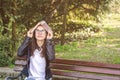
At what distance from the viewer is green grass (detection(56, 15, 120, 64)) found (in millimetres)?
9941

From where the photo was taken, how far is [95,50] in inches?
435

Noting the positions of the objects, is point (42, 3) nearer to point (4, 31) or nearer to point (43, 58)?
point (4, 31)

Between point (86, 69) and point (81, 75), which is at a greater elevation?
point (86, 69)

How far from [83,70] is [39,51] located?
90 cm

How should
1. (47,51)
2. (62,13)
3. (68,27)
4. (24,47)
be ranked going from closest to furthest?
(47,51)
(24,47)
(62,13)
(68,27)

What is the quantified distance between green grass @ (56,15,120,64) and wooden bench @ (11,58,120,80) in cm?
299

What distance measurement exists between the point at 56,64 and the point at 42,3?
19.7 ft

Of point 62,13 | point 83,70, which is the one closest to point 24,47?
point 83,70

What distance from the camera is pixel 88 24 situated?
47.2ft

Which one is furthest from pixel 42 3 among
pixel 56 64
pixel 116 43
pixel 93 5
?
pixel 56 64

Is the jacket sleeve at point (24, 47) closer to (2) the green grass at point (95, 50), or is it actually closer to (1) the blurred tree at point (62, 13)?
(2) the green grass at point (95, 50)

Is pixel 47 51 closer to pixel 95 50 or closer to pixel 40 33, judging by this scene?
pixel 40 33

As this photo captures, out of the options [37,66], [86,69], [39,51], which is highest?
[39,51]

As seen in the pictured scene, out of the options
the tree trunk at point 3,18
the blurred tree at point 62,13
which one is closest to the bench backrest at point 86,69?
the tree trunk at point 3,18
